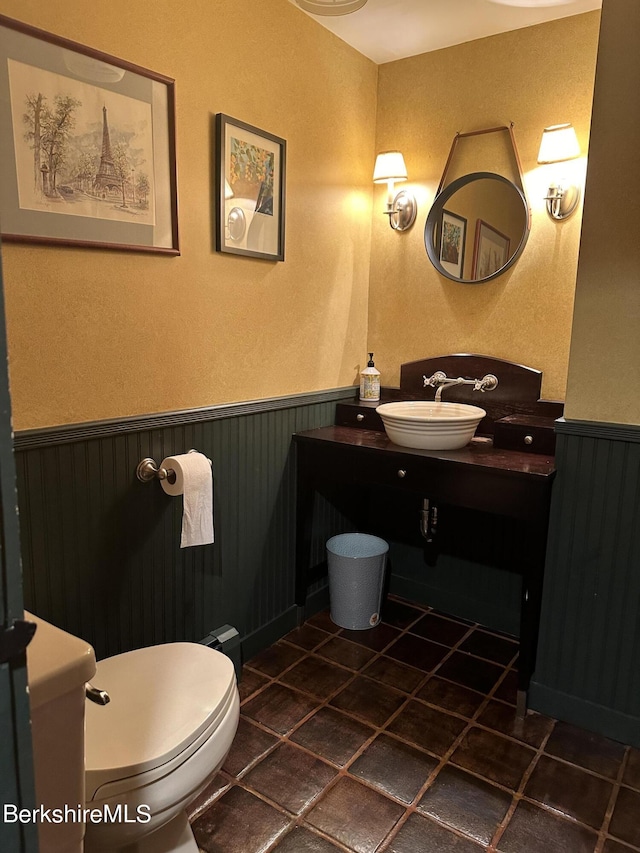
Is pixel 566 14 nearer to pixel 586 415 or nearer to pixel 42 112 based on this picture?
pixel 586 415

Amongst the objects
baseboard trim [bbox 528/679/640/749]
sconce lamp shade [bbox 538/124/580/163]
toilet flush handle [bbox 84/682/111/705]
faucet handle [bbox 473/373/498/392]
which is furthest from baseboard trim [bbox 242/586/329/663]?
sconce lamp shade [bbox 538/124/580/163]

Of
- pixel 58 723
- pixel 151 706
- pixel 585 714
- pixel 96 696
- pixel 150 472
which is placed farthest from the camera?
pixel 585 714

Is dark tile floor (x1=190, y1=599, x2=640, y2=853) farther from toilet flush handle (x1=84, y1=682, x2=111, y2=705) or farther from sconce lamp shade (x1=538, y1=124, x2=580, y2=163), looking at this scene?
sconce lamp shade (x1=538, y1=124, x2=580, y2=163)

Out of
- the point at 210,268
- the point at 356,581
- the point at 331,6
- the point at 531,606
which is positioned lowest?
the point at 356,581

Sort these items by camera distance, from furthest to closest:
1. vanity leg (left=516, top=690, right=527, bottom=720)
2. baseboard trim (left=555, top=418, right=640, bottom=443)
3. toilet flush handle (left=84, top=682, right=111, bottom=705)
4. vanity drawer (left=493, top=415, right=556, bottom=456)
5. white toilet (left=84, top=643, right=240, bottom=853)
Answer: vanity drawer (left=493, top=415, right=556, bottom=456) → vanity leg (left=516, top=690, right=527, bottom=720) → baseboard trim (left=555, top=418, right=640, bottom=443) → white toilet (left=84, top=643, right=240, bottom=853) → toilet flush handle (left=84, top=682, right=111, bottom=705)

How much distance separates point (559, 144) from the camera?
2225 millimetres

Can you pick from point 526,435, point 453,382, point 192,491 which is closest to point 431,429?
point 526,435

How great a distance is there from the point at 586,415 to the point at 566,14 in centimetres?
153

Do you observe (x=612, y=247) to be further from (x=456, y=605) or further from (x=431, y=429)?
(x=456, y=605)

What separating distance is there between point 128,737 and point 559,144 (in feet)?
7.72

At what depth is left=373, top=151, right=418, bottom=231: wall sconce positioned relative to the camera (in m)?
2.62

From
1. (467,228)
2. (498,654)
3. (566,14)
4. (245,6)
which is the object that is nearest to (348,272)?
(467,228)

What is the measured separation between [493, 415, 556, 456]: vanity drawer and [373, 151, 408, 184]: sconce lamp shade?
1.19 m

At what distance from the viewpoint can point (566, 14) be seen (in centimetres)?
221
